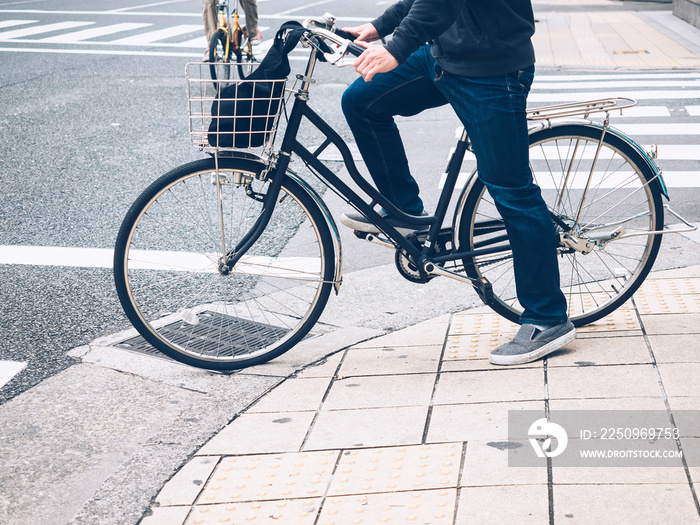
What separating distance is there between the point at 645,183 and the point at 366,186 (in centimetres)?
118

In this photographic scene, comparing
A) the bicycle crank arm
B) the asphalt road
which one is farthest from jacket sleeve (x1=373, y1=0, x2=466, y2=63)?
the asphalt road

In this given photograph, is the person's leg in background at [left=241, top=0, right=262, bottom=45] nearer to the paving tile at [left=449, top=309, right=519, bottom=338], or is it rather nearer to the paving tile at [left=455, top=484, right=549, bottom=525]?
the paving tile at [left=449, top=309, right=519, bottom=338]

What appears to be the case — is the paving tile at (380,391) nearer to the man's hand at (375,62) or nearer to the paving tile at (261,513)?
the paving tile at (261,513)

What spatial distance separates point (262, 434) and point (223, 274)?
2.67ft

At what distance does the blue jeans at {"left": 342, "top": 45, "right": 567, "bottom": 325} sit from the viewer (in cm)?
314

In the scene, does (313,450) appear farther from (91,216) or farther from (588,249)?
(91,216)

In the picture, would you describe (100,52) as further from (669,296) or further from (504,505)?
(504,505)

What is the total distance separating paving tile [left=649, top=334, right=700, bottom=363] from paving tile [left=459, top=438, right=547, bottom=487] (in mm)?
891

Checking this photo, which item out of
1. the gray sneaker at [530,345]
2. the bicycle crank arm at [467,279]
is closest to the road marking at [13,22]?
the bicycle crank arm at [467,279]

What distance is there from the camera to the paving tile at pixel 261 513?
7.86 feet

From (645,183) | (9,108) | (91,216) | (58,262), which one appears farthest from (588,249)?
(9,108)

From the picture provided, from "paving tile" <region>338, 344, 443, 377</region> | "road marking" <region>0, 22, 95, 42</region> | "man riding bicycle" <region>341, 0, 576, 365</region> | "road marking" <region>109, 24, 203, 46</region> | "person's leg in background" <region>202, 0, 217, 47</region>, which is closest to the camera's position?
"man riding bicycle" <region>341, 0, 576, 365</region>

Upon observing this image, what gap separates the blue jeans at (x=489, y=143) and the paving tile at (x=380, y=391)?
533 mm

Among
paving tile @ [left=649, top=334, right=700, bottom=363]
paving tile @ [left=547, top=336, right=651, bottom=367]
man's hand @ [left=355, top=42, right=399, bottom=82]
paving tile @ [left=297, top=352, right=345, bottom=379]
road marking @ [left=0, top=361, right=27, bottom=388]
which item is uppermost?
man's hand @ [left=355, top=42, right=399, bottom=82]
